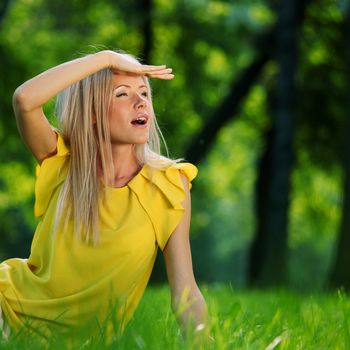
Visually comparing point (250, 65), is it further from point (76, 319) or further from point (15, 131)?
point (76, 319)

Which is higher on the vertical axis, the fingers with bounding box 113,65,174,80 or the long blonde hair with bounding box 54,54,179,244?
the fingers with bounding box 113,65,174,80

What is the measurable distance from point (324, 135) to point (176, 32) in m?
3.95

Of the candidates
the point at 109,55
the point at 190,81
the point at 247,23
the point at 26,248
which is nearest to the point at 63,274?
the point at 109,55

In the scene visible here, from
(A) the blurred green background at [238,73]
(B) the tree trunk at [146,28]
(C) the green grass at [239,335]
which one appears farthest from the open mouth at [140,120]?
(B) the tree trunk at [146,28]

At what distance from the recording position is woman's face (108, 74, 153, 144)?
4.07 metres

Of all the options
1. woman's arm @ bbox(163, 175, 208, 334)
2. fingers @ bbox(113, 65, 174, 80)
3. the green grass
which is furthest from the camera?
fingers @ bbox(113, 65, 174, 80)

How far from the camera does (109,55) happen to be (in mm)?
3947

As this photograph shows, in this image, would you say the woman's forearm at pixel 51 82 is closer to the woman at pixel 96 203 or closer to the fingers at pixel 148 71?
the woman at pixel 96 203

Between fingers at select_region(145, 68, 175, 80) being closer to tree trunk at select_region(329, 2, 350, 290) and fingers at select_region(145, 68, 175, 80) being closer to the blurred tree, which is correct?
tree trunk at select_region(329, 2, 350, 290)

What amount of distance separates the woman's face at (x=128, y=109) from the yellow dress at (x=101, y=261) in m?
0.18

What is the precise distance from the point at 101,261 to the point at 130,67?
855 mm

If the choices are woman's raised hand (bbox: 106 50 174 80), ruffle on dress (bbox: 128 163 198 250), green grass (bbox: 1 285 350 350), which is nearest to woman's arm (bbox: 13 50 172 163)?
woman's raised hand (bbox: 106 50 174 80)

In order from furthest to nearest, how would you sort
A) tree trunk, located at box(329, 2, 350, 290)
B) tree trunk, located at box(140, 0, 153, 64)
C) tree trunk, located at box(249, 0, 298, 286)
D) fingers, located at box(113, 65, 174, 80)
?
1. tree trunk, located at box(140, 0, 153, 64)
2. tree trunk, located at box(249, 0, 298, 286)
3. tree trunk, located at box(329, 2, 350, 290)
4. fingers, located at box(113, 65, 174, 80)

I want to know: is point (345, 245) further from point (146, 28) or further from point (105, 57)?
point (105, 57)
